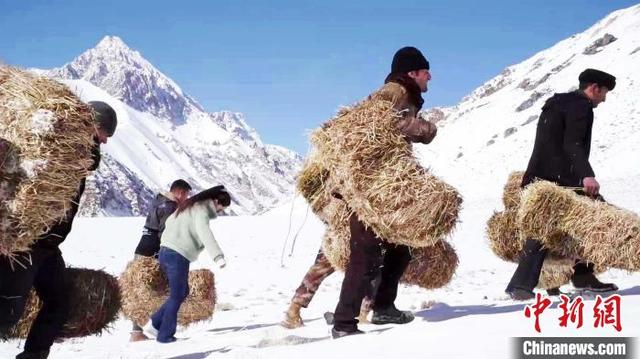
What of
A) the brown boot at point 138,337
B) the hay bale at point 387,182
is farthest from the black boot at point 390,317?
the brown boot at point 138,337

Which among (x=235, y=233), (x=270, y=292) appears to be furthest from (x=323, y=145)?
(x=235, y=233)

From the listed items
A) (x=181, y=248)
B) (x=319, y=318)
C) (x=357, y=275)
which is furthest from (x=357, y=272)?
(x=319, y=318)

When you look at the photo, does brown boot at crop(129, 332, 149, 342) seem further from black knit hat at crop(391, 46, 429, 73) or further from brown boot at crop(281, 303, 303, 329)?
black knit hat at crop(391, 46, 429, 73)

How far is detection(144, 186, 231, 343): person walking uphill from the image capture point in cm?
675

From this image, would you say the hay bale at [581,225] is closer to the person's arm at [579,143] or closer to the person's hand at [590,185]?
the person's hand at [590,185]

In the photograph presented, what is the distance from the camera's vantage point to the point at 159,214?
8.23 meters

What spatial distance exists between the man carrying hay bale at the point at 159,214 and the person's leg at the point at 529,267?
4617 mm

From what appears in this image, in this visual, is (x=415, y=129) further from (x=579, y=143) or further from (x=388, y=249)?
(x=579, y=143)

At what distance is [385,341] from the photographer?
4082 millimetres

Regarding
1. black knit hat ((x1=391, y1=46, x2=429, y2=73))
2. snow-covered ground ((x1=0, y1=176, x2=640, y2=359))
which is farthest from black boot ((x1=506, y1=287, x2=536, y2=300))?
black knit hat ((x1=391, y1=46, x2=429, y2=73))

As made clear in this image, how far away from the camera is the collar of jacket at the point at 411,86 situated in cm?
503

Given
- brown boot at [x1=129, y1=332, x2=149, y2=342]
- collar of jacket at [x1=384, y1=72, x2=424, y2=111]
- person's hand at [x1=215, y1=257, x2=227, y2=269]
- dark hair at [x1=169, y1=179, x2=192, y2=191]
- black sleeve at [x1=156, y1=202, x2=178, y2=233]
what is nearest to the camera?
collar of jacket at [x1=384, y1=72, x2=424, y2=111]

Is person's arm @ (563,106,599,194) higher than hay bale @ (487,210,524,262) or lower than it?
higher

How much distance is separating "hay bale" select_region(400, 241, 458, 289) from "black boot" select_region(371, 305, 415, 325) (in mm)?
1228
